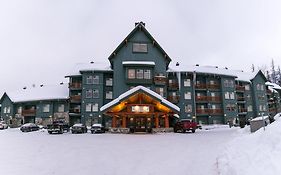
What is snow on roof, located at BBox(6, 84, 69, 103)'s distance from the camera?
48.1 meters

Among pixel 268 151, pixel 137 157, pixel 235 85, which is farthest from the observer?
pixel 235 85

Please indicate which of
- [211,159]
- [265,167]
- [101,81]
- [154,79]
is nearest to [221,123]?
[154,79]

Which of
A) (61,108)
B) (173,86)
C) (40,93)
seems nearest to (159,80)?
(173,86)

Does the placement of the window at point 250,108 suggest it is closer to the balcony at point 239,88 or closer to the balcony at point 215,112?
the balcony at point 239,88

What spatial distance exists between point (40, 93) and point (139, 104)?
29782mm

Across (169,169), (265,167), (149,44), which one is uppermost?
(149,44)

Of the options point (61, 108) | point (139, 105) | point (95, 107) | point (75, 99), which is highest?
point (75, 99)

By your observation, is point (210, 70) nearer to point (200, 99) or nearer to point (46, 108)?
point (200, 99)

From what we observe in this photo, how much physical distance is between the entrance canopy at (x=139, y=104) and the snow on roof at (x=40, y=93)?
63.8 feet

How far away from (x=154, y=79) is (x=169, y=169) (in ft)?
103

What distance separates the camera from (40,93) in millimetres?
A: 51062

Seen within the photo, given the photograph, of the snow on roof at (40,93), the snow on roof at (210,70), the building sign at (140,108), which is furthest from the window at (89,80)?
the building sign at (140,108)

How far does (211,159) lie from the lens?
33.5ft

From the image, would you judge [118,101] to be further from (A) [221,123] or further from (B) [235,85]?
(B) [235,85]
